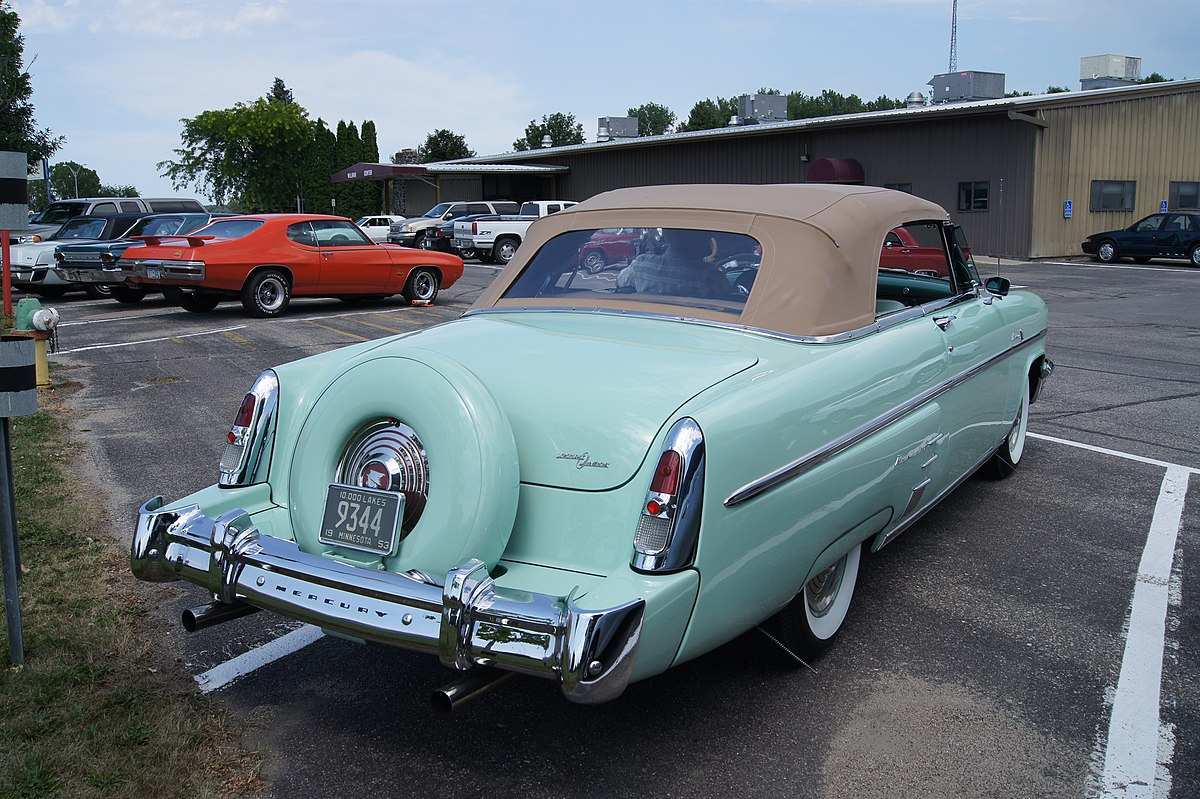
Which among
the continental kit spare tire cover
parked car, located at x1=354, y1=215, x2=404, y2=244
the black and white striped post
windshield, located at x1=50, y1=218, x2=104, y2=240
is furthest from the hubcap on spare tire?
parked car, located at x1=354, y1=215, x2=404, y2=244

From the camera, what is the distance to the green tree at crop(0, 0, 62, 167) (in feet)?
97.3

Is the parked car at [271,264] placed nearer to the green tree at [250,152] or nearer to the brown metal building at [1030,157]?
the brown metal building at [1030,157]

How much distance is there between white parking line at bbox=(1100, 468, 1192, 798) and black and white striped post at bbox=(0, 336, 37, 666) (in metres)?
3.45

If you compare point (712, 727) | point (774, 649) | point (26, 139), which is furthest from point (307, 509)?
point (26, 139)

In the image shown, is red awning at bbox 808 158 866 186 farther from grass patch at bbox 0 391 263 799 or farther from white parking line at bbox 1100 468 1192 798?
grass patch at bbox 0 391 263 799

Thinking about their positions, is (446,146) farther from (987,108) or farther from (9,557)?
(9,557)

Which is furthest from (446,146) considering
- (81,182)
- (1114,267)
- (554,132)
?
(1114,267)

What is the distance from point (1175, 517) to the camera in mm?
5332

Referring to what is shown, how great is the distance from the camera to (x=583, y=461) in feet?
9.58

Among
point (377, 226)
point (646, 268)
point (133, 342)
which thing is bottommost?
point (133, 342)

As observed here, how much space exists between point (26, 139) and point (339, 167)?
122 feet

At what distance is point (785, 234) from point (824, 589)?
4.39 ft

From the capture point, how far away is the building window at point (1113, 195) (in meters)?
28.5

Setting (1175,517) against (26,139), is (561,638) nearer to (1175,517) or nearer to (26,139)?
(1175,517)
